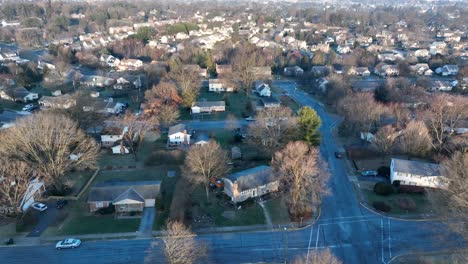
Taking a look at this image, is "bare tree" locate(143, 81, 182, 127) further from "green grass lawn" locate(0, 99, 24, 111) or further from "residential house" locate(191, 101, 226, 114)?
"green grass lawn" locate(0, 99, 24, 111)

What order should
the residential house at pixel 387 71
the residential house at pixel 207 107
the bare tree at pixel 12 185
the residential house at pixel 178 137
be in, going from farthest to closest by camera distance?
the residential house at pixel 387 71
the residential house at pixel 207 107
the residential house at pixel 178 137
the bare tree at pixel 12 185

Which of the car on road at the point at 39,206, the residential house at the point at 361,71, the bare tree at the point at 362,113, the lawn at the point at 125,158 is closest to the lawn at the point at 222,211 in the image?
the lawn at the point at 125,158

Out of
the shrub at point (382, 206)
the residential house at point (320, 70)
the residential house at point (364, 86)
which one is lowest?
the shrub at point (382, 206)

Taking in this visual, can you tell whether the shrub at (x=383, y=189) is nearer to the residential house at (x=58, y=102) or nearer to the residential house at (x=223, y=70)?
the residential house at (x=58, y=102)

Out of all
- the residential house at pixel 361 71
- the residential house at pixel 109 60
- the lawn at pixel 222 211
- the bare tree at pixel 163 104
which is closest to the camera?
the lawn at pixel 222 211

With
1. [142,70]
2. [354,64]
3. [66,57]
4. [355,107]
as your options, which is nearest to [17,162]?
[355,107]

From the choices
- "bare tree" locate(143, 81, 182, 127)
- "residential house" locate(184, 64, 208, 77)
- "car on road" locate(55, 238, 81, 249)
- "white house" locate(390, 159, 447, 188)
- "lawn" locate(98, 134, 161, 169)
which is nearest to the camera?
"car on road" locate(55, 238, 81, 249)

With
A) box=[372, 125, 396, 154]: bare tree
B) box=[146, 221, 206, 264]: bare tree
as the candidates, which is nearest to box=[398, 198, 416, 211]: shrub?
box=[372, 125, 396, 154]: bare tree

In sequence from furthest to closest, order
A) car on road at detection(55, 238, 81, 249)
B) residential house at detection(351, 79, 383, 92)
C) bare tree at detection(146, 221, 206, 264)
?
residential house at detection(351, 79, 383, 92) < car on road at detection(55, 238, 81, 249) < bare tree at detection(146, 221, 206, 264)
